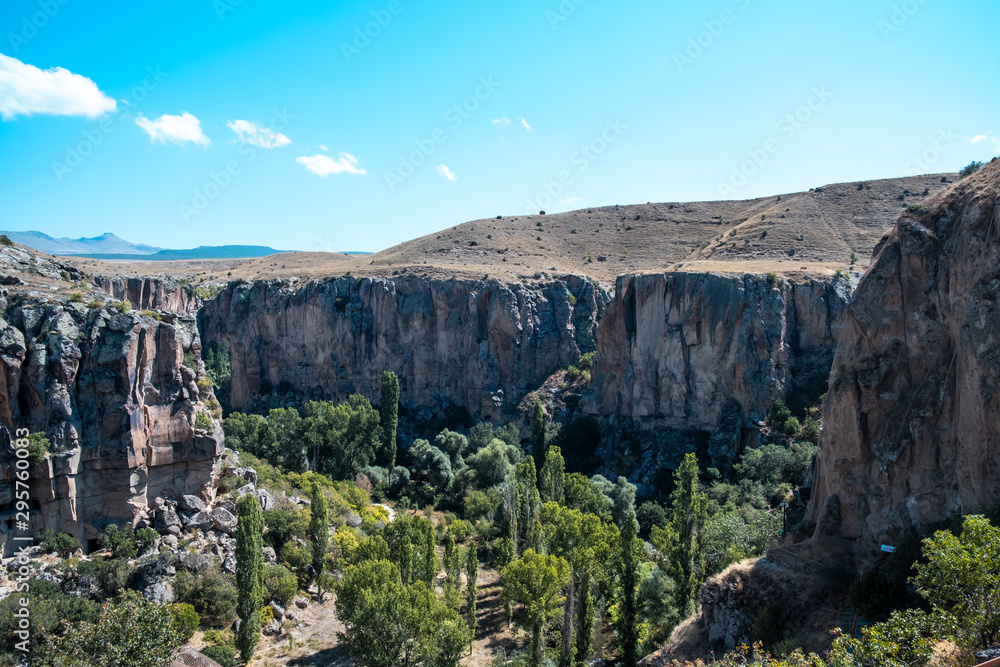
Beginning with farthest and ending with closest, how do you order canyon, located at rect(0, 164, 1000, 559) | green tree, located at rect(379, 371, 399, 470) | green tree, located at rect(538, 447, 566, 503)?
1. green tree, located at rect(379, 371, 399, 470)
2. green tree, located at rect(538, 447, 566, 503)
3. canyon, located at rect(0, 164, 1000, 559)

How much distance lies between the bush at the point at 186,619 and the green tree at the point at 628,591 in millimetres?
17834

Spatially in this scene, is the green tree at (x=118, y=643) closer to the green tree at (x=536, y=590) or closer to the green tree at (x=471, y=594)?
the green tree at (x=536, y=590)

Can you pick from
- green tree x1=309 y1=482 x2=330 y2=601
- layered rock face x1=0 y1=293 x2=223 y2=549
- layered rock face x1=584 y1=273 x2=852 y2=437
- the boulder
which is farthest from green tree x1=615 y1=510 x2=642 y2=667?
layered rock face x1=584 y1=273 x2=852 y2=437

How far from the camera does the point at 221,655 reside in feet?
79.2

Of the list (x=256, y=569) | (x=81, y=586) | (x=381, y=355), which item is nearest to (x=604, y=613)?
(x=256, y=569)

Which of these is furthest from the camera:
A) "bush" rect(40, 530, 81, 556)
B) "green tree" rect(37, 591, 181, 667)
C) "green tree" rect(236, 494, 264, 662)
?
"bush" rect(40, 530, 81, 556)

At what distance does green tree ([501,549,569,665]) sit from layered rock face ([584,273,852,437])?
2940cm

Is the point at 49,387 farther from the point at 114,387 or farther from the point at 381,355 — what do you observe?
the point at 381,355

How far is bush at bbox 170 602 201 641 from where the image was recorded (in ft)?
78.0

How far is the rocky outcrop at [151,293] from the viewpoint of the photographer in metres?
73.6

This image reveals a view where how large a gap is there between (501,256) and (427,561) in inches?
2416

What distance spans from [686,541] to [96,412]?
92.0 ft

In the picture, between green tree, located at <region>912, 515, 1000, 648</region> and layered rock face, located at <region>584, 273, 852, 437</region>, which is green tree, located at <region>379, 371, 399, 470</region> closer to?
layered rock face, located at <region>584, 273, 852, 437</region>

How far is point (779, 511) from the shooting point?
1233 inches
